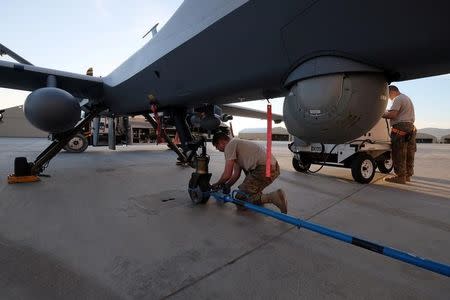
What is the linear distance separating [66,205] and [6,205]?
24.8 inches

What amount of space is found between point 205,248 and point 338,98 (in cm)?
133

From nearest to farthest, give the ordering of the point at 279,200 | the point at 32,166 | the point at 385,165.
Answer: the point at 279,200, the point at 32,166, the point at 385,165

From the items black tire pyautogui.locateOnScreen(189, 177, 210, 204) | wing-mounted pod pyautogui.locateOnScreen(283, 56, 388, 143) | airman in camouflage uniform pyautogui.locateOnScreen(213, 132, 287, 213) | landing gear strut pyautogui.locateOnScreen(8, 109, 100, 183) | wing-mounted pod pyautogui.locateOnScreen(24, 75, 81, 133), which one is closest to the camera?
wing-mounted pod pyautogui.locateOnScreen(283, 56, 388, 143)

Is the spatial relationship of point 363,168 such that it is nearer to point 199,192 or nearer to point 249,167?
point 249,167

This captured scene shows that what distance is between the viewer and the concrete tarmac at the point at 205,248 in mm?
1299

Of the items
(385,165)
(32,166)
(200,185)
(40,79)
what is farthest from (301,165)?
(40,79)

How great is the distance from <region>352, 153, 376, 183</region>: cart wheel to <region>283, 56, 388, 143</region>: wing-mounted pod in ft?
9.58

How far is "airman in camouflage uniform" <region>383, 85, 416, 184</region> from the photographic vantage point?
165 inches

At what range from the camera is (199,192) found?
2.83 meters

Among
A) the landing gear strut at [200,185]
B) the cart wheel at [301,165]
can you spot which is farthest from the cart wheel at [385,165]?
the landing gear strut at [200,185]

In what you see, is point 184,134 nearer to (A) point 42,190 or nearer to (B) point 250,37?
(A) point 42,190

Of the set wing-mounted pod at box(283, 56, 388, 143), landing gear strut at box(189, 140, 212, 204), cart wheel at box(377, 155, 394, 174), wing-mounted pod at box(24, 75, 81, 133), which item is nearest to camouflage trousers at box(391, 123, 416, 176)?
cart wheel at box(377, 155, 394, 174)

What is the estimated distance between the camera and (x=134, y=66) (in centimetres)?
429

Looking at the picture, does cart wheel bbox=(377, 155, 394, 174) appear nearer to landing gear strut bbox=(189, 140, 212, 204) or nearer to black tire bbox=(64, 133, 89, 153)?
landing gear strut bbox=(189, 140, 212, 204)
